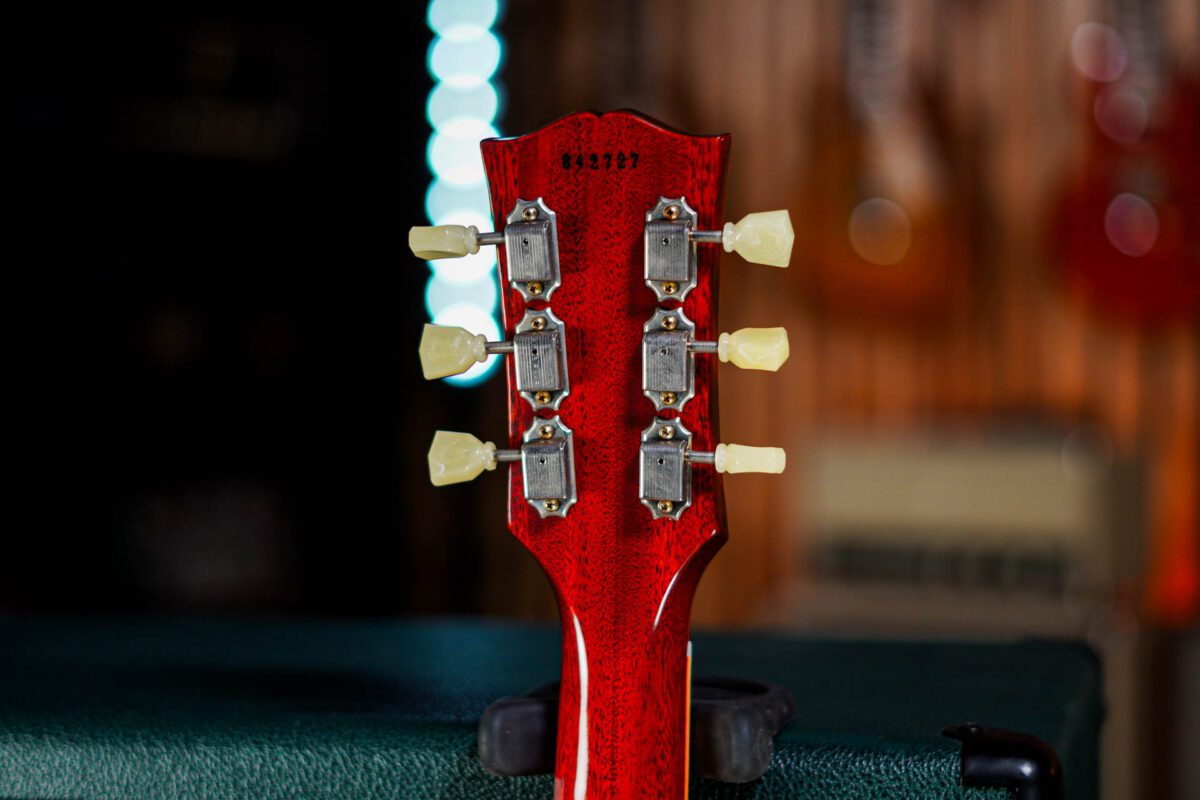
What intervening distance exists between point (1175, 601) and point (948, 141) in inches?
36.6

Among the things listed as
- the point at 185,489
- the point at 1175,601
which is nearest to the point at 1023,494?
the point at 1175,601

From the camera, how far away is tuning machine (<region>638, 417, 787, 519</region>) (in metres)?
0.54

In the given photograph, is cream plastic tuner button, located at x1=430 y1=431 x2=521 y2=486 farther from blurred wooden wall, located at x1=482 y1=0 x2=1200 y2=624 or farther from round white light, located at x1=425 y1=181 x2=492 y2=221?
round white light, located at x1=425 y1=181 x2=492 y2=221

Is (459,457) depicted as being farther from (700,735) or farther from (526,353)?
(700,735)

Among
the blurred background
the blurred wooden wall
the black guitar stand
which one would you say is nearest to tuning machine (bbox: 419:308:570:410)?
the black guitar stand

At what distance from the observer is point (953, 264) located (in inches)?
90.6

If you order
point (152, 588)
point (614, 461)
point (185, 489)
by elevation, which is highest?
point (614, 461)

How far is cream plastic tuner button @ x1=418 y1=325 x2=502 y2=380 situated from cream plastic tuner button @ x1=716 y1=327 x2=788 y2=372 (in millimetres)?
110

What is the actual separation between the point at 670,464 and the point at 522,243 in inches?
4.7

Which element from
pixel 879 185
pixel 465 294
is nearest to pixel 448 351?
pixel 879 185

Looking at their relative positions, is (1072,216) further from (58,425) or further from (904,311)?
(58,425)

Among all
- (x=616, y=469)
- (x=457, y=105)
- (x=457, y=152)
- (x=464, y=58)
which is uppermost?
(x=464, y=58)

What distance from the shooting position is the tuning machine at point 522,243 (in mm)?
562

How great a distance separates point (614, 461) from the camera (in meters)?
0.56
